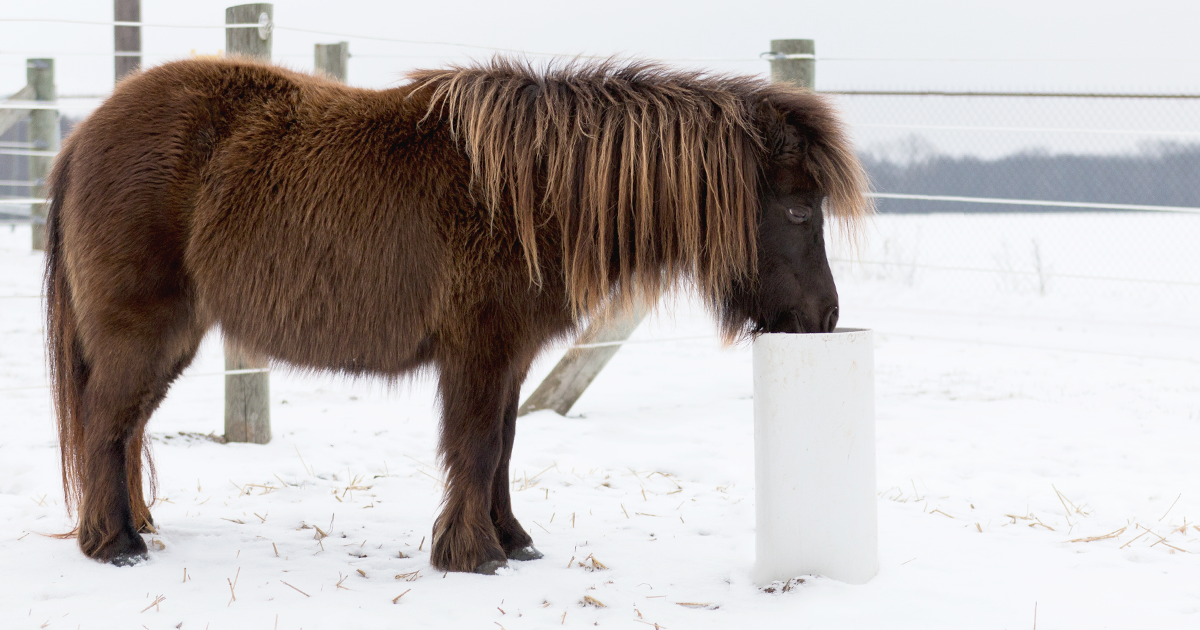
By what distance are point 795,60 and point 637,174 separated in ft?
10.1

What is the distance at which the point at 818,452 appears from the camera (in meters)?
2.50

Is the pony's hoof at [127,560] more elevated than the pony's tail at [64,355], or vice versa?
the pony's tail at [64,355]

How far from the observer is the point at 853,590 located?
8.15 feet

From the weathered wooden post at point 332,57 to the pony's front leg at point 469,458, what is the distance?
2.49m

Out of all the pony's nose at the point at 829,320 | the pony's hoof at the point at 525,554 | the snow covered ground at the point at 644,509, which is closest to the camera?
the snow covered ground at the point at 644,509

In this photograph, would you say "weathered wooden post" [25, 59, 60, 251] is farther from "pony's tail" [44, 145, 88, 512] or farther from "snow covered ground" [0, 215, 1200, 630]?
"pony's tail" [44, 145, 88, 512]

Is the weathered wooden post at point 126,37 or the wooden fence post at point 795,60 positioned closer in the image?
the wooden fence post at point 795,60

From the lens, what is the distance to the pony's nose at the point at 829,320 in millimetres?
2660

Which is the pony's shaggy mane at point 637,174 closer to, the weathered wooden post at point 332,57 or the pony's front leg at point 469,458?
the pony's front leg at point 469,458

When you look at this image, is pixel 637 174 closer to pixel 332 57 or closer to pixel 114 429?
pixel 114 429

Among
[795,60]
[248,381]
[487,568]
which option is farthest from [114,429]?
[795,60]

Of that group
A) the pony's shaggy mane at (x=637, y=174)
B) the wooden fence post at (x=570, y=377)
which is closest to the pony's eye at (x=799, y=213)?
the pony's shaggy mane at (x=637, y=174)

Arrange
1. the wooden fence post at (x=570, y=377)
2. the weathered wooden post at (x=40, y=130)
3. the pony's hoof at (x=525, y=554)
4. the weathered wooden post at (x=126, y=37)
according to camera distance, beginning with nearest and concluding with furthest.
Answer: the pony's hoof at (x=525, y=554), the wooden fence post at (x=570, y=377), the weathered wooden post at (x=126, y=37), the weathered wooden post at (x=40, y=130)

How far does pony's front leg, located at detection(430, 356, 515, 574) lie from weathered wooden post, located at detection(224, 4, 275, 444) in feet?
6.42
